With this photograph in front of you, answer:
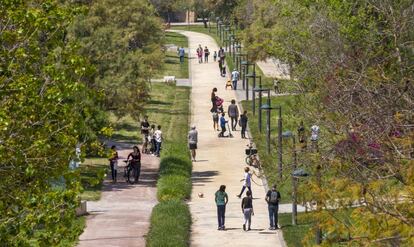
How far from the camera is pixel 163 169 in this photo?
1871 inches

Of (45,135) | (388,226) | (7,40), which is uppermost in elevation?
(7,40)

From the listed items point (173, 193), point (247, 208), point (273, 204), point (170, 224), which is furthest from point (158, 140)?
point (273, 204)

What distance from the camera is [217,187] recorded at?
45.0 metres

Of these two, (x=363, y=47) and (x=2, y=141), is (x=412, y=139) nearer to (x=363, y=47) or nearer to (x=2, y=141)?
(x=2, y=141)

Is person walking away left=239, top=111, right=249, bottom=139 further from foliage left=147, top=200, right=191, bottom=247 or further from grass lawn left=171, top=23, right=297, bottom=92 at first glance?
foliage left=147, top=200, right=191, bottom=247

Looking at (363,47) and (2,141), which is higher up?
(363,47)

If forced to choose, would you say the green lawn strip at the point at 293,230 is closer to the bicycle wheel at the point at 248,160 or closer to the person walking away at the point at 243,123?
the bicycle wheel at the point at 248,160

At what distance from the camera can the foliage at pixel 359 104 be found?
1905cm

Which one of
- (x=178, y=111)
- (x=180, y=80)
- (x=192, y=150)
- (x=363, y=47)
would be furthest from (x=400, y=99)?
(x=180, y=80)

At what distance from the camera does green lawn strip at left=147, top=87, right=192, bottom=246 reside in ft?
116

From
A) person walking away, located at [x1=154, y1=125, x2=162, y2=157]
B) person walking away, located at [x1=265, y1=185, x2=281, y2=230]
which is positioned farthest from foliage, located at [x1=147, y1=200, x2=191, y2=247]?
person walking away, located at [x1=154, y1=125, x2=162, y2=157]

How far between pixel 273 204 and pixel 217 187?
902 cm

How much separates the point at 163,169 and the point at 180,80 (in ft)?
132

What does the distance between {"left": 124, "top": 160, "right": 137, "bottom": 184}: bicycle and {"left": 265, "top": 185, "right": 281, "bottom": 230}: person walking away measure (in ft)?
31.4
